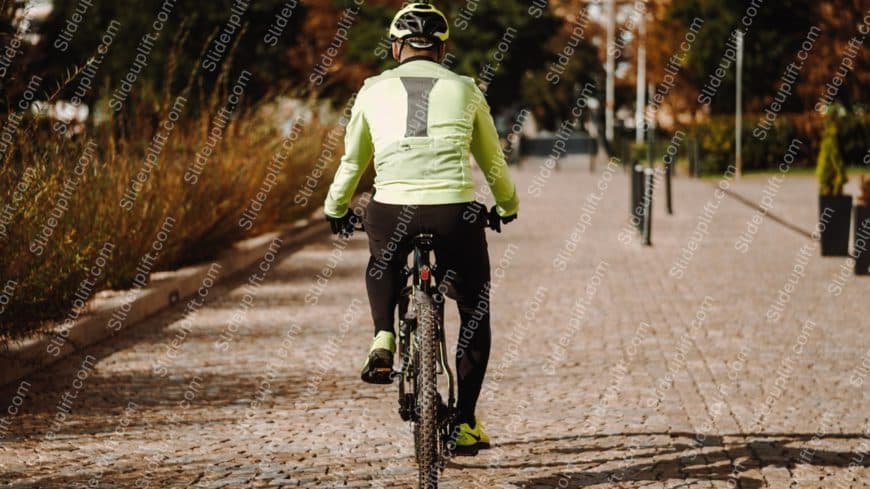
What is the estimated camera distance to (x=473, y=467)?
233 inches

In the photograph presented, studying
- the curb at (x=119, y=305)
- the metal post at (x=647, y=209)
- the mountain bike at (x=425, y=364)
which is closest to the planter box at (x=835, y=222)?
the metal post at (x=647, y=209)

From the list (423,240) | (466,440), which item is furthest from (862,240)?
(423,240)

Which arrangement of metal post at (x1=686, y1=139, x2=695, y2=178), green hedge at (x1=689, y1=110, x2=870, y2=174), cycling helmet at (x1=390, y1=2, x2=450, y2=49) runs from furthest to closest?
green hedge at (x1=689, y1=110, x2=870, y2=174) → metal post at (x1=686, y1=139, x2=695, y2=178) → cycling helmet at (x1=390, y1=2, x2=450, y2=49)

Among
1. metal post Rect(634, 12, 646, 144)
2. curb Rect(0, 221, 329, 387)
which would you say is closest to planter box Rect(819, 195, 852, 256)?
curb Rect(0, 221, 329, 387)

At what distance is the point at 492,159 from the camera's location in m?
5.42

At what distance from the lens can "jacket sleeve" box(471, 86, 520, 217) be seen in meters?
5.32

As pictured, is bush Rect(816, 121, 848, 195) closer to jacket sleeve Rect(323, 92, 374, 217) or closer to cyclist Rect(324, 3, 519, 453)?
cyclist Rect(324, 3, 519, 453)

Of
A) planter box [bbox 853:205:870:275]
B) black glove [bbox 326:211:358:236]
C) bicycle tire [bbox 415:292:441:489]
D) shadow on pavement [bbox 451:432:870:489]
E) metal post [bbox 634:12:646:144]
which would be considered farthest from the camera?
metal post [bbox 634:12:646:144]

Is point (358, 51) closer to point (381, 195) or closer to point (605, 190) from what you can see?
point (605, 190)

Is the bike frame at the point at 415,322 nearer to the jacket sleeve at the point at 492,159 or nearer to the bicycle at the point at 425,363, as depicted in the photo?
the bicycle at the point at 425,363

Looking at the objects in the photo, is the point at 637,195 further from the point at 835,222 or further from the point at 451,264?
the point at 451,264

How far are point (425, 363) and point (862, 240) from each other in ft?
30.5

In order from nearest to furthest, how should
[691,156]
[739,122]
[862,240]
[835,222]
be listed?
[862,240] → [835,222] → [739,122] → [691,156]

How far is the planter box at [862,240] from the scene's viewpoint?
1340cm
